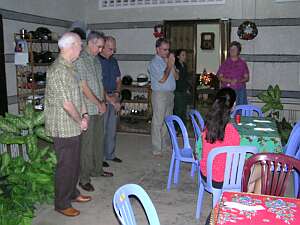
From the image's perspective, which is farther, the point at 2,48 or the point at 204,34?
the point at 204,34

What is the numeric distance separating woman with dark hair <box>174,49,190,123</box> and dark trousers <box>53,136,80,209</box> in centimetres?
327

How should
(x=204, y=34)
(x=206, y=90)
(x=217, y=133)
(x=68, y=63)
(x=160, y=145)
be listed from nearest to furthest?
(x=217, y=133) → (x=68, y=63) → (x=160, y=145) → (x=206, y=90) → (x=204, y=34)

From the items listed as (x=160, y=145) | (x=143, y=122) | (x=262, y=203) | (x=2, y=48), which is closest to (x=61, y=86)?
(x=262, y=203)

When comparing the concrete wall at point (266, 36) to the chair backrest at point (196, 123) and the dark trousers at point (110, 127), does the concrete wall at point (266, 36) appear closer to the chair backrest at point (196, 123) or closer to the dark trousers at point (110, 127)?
the chair backrest at point (196, 123)

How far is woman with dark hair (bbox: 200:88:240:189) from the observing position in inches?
107

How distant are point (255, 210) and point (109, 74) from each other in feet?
9.69

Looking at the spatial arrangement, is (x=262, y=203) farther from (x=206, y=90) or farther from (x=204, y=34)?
(x=204, y=34)

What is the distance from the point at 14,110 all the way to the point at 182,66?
302 centimetres

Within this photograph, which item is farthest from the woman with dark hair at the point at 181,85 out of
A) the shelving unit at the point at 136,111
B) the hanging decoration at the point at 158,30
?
the hanging decoration at the point at 158,30

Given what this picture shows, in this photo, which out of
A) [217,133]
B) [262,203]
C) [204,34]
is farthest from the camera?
[204,34]

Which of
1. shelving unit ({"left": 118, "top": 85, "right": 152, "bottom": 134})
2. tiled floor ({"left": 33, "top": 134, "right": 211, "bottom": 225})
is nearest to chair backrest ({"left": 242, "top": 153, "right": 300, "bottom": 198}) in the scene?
tiled floor ({"left": 33, "top": 134, "right": 211, "bottom": 225})

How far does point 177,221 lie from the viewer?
3.07 meters

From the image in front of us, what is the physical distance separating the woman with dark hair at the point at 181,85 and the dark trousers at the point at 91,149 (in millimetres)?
2461

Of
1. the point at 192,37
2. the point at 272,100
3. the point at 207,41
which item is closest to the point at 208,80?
the point at 207,41
